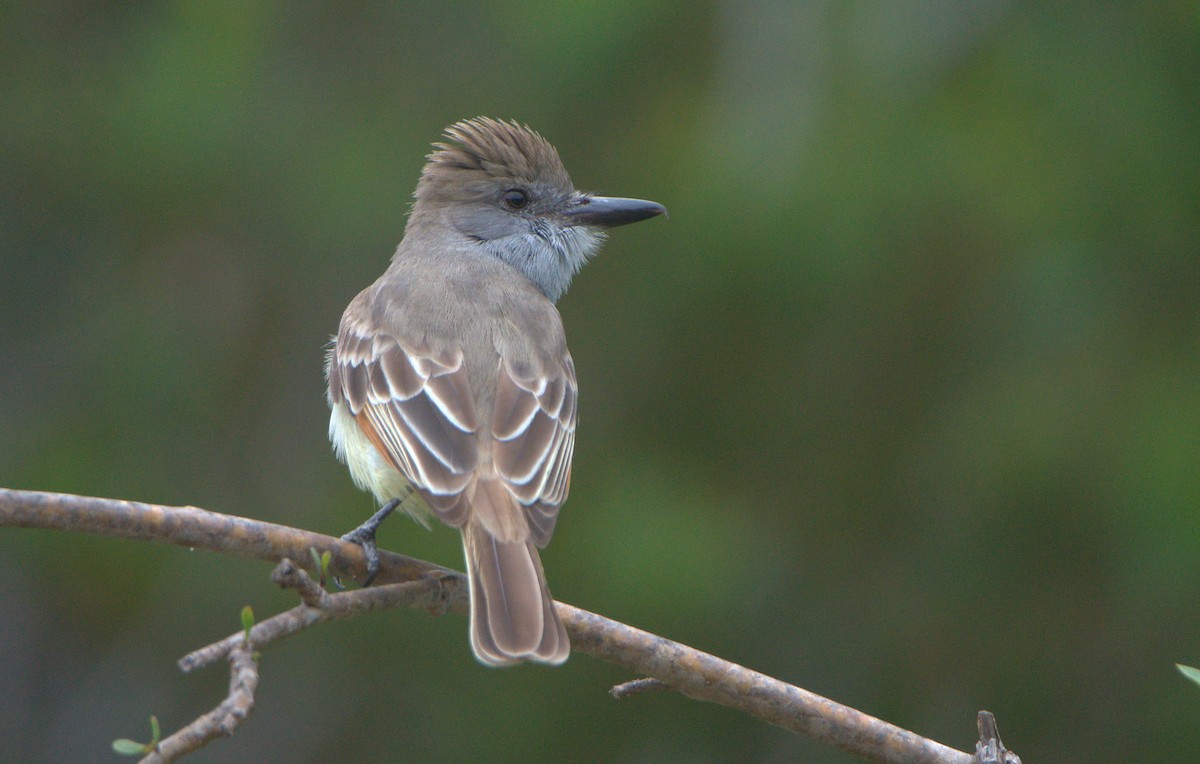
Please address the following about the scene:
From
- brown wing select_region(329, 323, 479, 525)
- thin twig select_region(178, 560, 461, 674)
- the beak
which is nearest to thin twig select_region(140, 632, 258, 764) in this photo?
thin twig select_region(178, 560, 461, 674)

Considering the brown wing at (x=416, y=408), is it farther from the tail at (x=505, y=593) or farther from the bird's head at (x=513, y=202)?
the bird's head at (x=513, y=202)

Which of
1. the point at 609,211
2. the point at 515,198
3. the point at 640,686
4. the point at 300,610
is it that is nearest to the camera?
the point at 300,610

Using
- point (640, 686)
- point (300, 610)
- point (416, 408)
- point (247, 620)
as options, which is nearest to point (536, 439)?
point (416, 408)

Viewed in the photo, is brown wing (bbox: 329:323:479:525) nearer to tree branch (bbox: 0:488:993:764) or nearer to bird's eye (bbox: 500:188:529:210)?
tree branch (bbox: 0:488:993:764)

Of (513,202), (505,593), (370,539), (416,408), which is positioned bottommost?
(370,539)

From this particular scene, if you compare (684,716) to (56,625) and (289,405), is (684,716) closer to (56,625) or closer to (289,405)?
(289,405)

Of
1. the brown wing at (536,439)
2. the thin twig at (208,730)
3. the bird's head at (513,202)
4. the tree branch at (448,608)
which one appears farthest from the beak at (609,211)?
the thin twig at (208,730)

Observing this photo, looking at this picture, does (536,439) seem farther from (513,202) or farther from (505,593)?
(513,202)

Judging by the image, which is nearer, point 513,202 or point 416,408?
point 416,408
